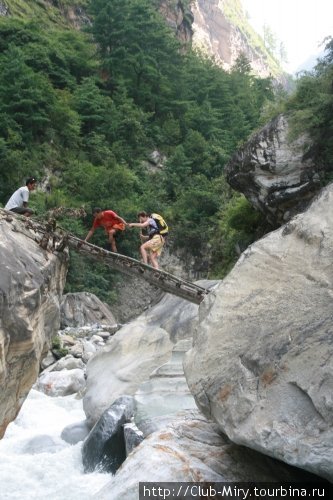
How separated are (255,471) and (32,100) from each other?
957 inches

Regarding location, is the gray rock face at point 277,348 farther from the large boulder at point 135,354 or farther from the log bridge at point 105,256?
the log bridge at point 105,256

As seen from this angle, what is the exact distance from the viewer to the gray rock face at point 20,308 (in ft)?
21.9

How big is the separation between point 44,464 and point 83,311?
528 inches

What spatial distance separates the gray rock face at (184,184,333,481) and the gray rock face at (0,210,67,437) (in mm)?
3296

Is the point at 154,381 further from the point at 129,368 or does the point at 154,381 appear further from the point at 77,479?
the point at 77,479

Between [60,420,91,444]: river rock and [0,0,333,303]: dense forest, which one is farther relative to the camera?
[0,0,333,303]: dense forest

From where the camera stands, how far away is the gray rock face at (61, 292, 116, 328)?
20.5m

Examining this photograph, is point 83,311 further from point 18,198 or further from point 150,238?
point 18,198

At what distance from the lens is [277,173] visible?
44.4 ft

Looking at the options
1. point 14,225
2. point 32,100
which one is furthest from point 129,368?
point 32,100

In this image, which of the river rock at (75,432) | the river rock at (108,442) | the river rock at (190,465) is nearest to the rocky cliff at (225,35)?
the river rock at (75,432)

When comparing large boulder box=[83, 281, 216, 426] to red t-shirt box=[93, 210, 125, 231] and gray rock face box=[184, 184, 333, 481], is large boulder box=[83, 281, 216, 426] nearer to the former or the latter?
red t-shirt box=[93, 210, 125, 231]

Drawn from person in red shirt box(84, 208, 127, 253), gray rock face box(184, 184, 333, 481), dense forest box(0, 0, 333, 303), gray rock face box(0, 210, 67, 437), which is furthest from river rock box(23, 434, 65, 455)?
dense forest box(0, 0, 333, 303)

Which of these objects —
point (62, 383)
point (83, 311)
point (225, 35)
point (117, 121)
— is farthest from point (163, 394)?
point (225, 35)
